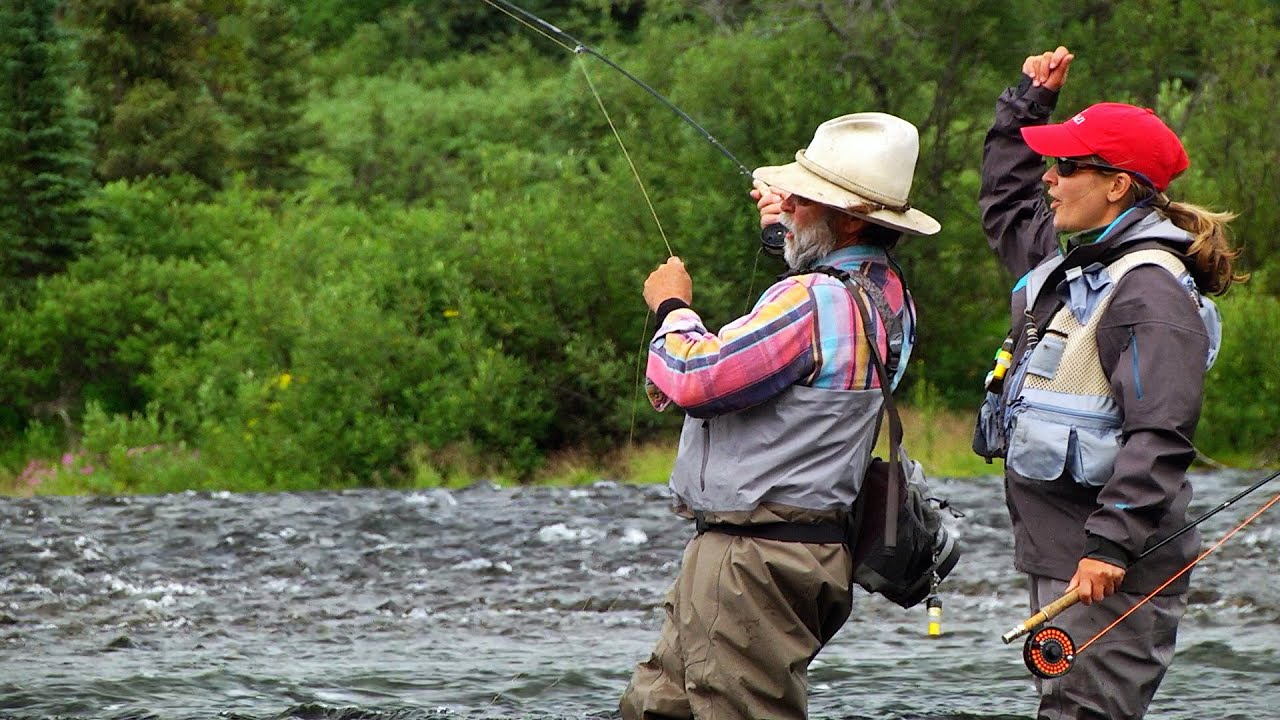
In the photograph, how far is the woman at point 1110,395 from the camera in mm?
2955

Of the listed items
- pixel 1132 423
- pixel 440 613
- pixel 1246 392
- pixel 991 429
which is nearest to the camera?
pixel 1132 423

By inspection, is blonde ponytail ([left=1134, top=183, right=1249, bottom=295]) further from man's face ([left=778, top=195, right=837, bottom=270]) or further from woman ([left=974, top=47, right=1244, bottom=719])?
man's face ([left=778, top=195, right=837, bottom=270])

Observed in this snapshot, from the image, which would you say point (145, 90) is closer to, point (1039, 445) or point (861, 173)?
point (861, 173)

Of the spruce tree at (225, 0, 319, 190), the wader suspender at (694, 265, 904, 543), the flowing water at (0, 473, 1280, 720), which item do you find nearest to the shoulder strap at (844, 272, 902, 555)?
the wader suspender at (694, 265, 904, 543)

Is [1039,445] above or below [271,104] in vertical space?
below

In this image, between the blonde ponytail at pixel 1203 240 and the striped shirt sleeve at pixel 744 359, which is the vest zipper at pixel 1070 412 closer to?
the blonde ponytail at pixel 1203 240

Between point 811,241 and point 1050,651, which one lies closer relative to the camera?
point 1050,651

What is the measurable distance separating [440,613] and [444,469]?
23.0ft

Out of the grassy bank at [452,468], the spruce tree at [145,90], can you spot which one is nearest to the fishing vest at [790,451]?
the grassy bank at [452,468]

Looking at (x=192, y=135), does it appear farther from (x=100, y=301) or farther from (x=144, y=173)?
(x=100, y=301)

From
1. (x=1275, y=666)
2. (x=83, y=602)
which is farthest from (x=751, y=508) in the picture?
(x=83, y=602)

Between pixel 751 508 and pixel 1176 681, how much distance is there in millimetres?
3774

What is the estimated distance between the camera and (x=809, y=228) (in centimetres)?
326

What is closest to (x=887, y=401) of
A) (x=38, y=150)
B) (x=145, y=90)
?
(x=38, y=150)
